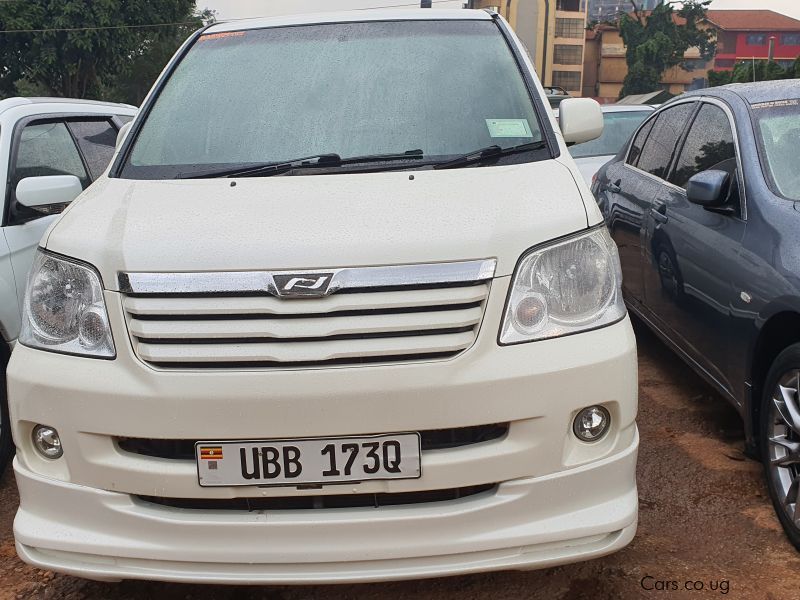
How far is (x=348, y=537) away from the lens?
228cm

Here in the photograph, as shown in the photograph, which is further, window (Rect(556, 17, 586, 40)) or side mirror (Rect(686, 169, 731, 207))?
window (Rect(556, 17, 586, 40))

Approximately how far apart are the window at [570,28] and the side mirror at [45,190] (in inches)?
3026

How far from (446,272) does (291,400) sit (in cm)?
52

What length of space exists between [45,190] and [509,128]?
1.99m

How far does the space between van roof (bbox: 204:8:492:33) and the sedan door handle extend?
138cm

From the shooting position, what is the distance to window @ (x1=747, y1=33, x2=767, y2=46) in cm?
10406

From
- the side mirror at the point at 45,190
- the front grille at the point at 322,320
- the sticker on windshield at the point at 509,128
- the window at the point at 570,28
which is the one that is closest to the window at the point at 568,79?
the window at the point at 570,28

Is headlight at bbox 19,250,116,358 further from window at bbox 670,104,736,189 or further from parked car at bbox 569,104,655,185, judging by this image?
parked car at bbox 569,104,655,185

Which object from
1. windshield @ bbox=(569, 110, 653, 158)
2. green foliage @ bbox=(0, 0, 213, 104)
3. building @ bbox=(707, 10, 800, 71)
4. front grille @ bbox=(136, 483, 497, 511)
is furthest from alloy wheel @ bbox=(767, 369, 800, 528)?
building @ bbox=(707, 10, 800, 71)

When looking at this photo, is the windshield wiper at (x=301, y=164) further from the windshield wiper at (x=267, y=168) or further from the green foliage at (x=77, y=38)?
the green foliage at (x=77, y=38)

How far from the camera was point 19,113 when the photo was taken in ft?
14.3

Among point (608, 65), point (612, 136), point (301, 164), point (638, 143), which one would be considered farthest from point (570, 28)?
point (301, 164)

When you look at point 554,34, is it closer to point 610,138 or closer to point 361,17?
point 610,138

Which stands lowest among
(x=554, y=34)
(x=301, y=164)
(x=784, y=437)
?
(x=554, y=34)
